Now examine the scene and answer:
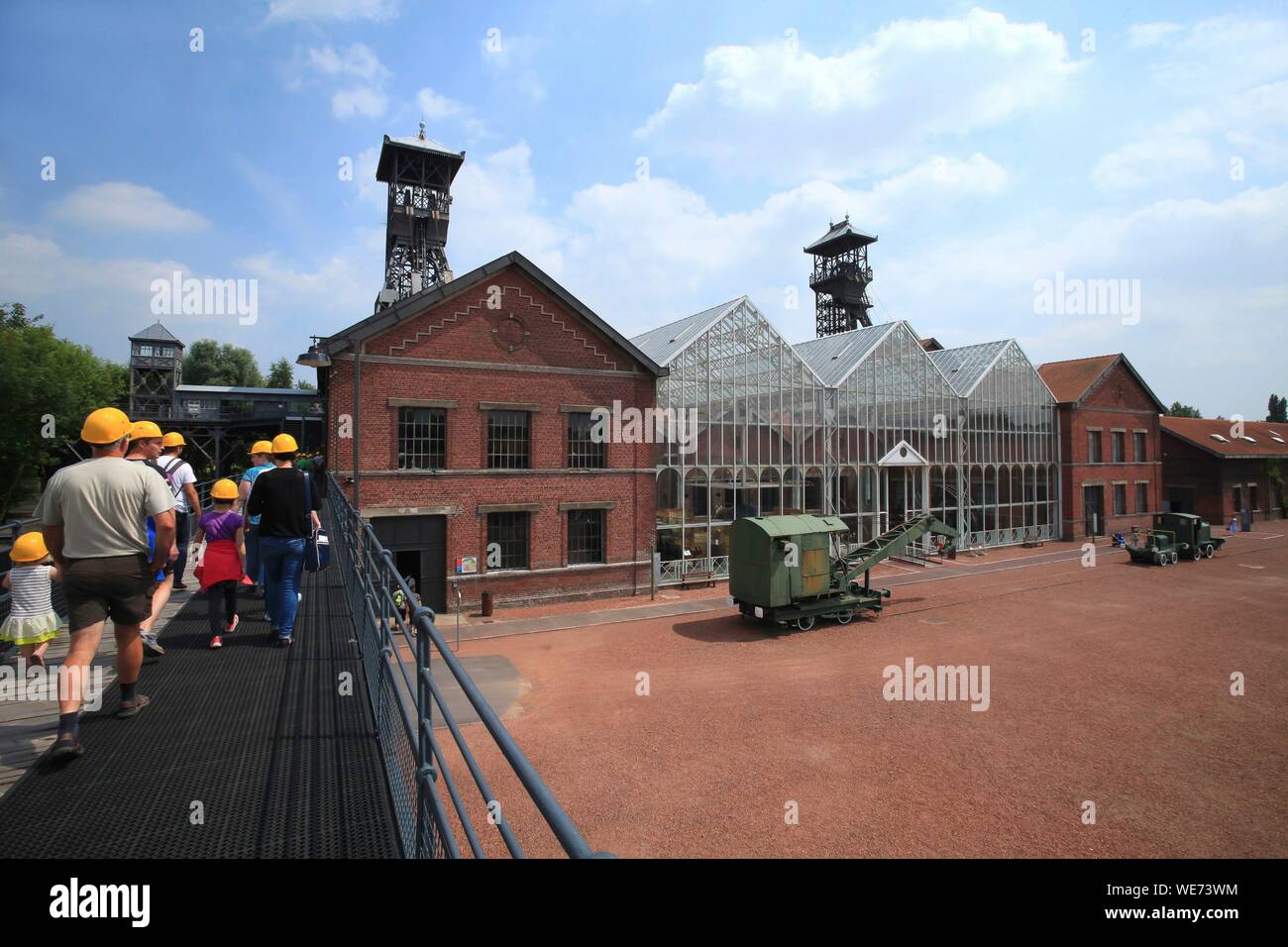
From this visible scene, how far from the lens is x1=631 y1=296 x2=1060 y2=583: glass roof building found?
22.4m

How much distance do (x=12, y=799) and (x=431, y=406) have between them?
15070mm

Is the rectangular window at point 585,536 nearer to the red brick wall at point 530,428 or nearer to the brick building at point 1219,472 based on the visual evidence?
the red brick wall at point 530,428

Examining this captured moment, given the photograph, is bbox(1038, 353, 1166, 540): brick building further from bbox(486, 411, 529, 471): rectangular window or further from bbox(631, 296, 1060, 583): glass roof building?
bbox(486, 411, 529, 471): rectangular window

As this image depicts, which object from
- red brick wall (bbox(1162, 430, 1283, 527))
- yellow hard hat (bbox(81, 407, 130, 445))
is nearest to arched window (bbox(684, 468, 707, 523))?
yellow hard hat (bbox(81, 407, 130, 445))

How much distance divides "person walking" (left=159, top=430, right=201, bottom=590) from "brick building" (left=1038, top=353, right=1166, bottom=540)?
126 feet

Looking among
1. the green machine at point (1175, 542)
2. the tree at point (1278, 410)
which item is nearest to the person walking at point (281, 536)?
the green machine at point (1175, 542)

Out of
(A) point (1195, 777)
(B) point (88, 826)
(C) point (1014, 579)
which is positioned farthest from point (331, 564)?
(C) point (1014, 579)

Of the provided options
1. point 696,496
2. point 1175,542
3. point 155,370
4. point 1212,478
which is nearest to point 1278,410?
point 1212,478

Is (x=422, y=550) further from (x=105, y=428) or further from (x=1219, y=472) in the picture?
(x=1219, y=472)

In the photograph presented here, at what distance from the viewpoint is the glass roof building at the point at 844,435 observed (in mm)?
22375

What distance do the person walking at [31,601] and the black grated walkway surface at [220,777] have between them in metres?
1.23

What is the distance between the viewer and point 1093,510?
3541 centimetres

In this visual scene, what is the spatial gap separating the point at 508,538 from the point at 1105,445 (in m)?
34.9

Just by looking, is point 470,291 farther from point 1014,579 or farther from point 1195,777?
point 1014,579
